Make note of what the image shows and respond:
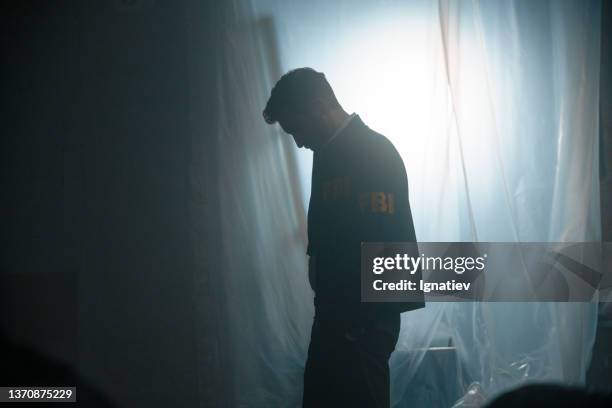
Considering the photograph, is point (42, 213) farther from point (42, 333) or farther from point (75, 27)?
point (75, 27)

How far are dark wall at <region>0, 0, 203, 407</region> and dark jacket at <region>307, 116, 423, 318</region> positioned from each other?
0.51 metres

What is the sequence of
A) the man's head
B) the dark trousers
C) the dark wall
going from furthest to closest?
the dark wall → the man's head → the dark trousers

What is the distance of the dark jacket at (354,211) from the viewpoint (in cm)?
Result: 99

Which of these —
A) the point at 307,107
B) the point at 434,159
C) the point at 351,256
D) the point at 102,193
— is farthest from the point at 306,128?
the point at 102,193

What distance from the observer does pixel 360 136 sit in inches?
41.6

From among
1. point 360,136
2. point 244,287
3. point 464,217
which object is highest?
point 360,136

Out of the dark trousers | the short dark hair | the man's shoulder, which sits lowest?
the dark trousers

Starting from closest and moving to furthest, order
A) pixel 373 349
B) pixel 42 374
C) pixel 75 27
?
pixel 373 349
pixel 42 374
pixel 75 27

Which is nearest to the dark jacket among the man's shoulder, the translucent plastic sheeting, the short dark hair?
A: the man's shoulder

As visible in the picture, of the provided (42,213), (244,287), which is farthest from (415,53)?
(42,213)

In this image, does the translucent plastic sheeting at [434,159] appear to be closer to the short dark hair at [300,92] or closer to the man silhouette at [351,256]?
the short dark hair at [300,92]

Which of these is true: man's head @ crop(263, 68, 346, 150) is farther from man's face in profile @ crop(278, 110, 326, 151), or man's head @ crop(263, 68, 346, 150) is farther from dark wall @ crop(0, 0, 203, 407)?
dark wall @ crop(0, 0, 203, 407)

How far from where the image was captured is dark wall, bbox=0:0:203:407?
1393mm

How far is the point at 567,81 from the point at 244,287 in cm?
105
